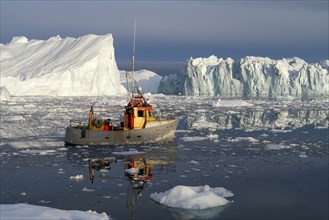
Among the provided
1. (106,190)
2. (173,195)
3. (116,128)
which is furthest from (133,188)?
(116,128)

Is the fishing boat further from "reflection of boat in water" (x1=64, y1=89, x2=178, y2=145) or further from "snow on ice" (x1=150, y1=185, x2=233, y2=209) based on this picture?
"snow on ice" (x1=150, y1=185, x2=233, y2=209)

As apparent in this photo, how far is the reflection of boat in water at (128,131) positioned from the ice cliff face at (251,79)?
34.9 metres

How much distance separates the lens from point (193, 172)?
41.4ft

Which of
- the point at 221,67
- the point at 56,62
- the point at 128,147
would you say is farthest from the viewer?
the point at 56,62

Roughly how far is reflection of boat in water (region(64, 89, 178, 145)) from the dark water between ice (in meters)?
0.55

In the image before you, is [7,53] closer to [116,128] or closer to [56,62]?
[56,62]

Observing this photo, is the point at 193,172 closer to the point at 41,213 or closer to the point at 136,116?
the point at 41,213

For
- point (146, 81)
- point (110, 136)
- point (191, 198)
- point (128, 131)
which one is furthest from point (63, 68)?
point (191, 198)

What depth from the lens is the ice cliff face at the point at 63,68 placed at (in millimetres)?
49281

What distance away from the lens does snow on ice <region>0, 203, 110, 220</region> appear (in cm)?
809

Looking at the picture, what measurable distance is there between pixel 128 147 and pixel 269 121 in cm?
1213

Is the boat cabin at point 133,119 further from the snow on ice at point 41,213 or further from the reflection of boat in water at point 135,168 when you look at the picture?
the snow on ice at point 41,213

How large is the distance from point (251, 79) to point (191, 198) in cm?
4411

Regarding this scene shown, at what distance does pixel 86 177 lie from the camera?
39.5ft
